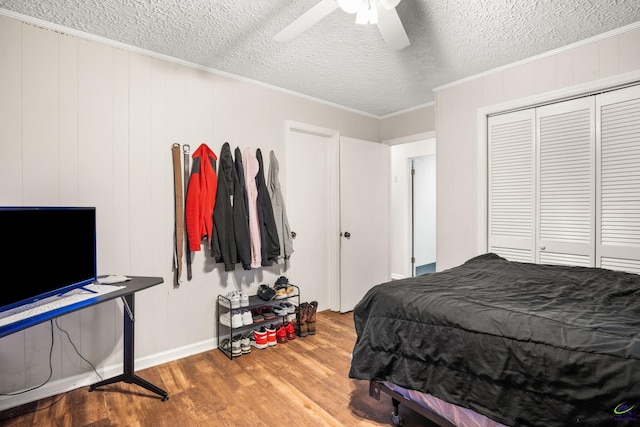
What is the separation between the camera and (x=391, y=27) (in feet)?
5.54

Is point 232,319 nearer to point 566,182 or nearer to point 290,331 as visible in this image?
point 290,331

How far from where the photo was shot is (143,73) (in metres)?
2.53

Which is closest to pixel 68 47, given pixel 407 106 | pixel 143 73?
pixel 143 73

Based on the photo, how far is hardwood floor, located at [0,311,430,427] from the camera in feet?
6.14

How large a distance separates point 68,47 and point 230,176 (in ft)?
4.54

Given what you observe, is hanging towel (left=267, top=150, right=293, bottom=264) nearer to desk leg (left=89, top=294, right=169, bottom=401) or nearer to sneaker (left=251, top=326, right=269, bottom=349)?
sneaker (left=251, top=326, right=269, bottom=349)

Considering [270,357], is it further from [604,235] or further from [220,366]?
[604,235]

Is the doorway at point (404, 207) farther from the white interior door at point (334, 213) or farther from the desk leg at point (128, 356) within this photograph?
the desk leg at point (128, 356)

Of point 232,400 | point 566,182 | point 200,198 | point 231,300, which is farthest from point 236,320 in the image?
point 566,182

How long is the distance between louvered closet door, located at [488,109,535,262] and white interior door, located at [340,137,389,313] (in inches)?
56.1

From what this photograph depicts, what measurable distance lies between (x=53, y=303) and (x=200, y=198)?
1229 millimetres

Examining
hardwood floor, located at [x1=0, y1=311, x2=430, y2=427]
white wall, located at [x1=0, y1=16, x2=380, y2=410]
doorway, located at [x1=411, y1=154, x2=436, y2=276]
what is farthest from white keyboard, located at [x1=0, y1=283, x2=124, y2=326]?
doorway, located at [x1=411, y1=154, x2=436, y2=276]

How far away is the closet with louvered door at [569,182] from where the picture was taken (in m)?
2.37

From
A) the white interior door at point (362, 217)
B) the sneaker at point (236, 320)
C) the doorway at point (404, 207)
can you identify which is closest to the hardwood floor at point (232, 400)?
the sneaker at point (236, 320)
